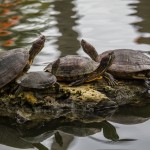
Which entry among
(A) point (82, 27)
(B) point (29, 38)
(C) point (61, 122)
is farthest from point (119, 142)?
(A) point (82, 27)

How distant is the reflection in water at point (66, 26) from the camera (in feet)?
25.7

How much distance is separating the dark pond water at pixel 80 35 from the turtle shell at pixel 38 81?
48 cm

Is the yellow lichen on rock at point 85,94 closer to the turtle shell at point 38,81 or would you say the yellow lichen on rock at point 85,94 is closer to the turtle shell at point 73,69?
the turtle shell at point 73,69

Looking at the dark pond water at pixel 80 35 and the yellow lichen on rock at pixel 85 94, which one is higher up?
the yellow lichen on rock at pixel 85 94

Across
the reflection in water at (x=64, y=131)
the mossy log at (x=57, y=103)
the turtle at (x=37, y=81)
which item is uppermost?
the turtle at (x=37, y=81)

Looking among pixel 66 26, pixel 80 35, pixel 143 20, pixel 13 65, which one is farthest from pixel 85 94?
pixel 143 20

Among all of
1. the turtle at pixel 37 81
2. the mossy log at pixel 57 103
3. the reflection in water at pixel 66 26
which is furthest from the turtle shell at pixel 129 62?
the reflection in water at pixel 66 26

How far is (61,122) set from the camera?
5.05m

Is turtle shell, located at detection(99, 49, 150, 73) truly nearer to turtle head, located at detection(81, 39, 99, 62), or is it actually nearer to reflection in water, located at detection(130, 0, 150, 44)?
turtle head, located at detection(81, 39, 99, 62)

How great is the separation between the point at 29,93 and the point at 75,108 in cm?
54

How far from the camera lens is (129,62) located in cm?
555

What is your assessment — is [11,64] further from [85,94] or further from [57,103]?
[85,94]

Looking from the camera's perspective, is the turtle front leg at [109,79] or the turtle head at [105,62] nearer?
the turtle head at [105,62]

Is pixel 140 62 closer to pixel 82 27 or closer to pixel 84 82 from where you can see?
pixel 84 82
